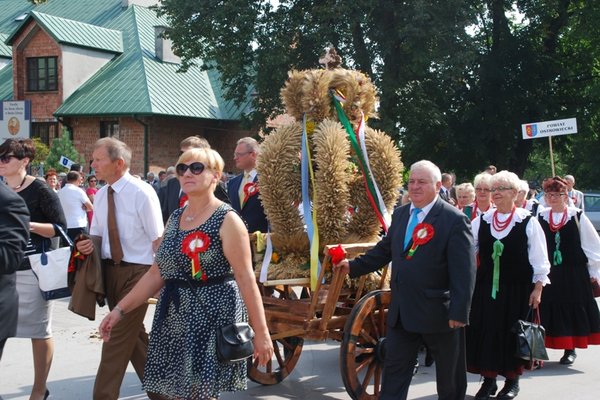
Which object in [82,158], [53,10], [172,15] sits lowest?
[82,158]

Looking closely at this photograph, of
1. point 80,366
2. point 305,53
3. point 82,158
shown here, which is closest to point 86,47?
point 82,158

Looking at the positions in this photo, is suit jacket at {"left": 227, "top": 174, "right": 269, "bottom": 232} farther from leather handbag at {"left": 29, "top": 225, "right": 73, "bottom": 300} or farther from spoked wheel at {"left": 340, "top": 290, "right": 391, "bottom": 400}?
leather handbag at {"left": 29, "top": 225, "right": 73, "bottom": 300}

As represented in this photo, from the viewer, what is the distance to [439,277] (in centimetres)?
508

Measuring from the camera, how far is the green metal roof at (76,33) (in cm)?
3169

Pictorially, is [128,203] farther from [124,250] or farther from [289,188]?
[289,188]

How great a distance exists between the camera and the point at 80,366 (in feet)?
24.3

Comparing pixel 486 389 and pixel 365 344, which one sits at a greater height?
pixel 365 344

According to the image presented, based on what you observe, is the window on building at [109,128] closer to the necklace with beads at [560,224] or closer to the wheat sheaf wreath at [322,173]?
the necklace with beads at [560,224]

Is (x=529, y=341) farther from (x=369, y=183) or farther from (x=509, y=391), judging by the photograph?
(x=369, y=183)

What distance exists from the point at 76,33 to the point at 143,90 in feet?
13.6

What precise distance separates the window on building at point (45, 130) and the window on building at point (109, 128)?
2517mm

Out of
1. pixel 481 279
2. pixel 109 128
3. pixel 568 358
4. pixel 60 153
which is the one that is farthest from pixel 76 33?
pixel 481 279

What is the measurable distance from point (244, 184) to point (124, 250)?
2.03 m

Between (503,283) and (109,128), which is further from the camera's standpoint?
(109,128)
